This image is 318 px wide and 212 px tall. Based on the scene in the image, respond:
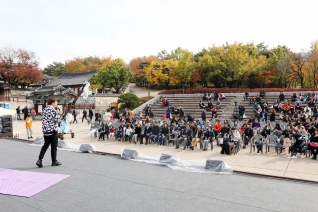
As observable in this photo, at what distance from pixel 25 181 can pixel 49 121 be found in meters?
1.57

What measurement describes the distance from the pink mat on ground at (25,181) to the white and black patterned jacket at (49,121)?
3.46ft

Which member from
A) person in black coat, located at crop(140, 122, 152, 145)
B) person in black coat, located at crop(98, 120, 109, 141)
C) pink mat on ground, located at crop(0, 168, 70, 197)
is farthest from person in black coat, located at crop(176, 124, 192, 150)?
pink mat on ground, located at crop(0, 168, 70, 197)

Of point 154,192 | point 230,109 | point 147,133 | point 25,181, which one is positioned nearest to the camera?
point 154,192

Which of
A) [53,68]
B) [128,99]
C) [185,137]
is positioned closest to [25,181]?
[185,137]

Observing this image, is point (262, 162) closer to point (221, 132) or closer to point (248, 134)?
point (248, 134)

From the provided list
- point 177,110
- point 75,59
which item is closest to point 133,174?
point 177,110

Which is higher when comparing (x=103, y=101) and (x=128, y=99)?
(x=128, y=99)

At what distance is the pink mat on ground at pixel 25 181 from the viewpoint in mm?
4828

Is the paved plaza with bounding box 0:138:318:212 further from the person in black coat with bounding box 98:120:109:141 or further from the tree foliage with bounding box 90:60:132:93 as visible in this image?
the tree foliage with bounding box 90:60:132:93

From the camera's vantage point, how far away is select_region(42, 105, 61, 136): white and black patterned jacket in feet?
20.8

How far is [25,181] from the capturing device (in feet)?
17.7

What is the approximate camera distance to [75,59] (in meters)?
57.2

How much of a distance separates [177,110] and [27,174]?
15.3 m

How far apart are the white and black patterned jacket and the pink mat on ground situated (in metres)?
1.05
